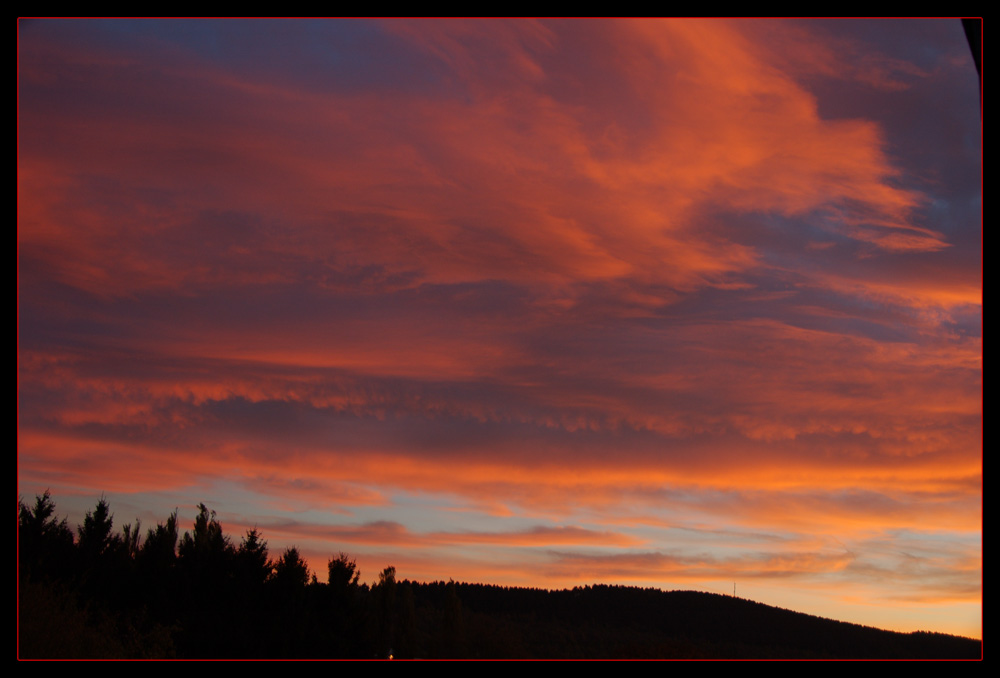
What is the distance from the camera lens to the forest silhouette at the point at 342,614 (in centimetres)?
4820

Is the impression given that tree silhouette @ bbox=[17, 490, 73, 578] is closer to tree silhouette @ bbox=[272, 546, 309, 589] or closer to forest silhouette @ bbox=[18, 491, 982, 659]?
forest silhouette @ bbox=[18, 491, 982, 659]

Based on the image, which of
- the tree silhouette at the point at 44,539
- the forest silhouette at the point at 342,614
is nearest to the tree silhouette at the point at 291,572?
the forest silhouette at the point at 342,614

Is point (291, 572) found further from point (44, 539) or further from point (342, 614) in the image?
point (44, 539)

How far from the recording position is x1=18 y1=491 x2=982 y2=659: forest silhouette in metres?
48.2

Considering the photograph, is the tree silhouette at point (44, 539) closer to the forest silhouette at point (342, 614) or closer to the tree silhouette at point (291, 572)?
the forest silhouette at point (342, 614)

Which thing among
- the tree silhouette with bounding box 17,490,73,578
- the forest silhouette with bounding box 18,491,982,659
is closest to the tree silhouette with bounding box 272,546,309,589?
the forest silhouette with bounding box 18,491,982,659

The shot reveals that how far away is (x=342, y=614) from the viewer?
58.2 metres

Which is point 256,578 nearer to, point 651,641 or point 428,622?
point 428,622

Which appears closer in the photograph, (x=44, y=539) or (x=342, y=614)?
(x=44, y=539)
